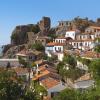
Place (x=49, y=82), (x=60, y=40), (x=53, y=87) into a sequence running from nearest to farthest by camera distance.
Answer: (x=53, y=87), (x=49, y=82), (x=60, y=40)

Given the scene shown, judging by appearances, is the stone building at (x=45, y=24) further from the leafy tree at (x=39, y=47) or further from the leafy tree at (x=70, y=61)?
the leafy tree at (x=70, y=61)

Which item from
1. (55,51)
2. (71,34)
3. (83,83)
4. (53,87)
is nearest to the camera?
(53,87)

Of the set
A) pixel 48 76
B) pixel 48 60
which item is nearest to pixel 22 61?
pixel 48 60

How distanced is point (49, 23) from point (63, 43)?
66.9 ft

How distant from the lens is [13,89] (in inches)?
1096

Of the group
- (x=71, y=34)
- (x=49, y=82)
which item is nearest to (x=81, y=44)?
(x=71, y=34)

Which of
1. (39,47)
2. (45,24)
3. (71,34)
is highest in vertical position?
(45,24)

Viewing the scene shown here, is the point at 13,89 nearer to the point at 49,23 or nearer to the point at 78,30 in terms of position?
the point at 78,30

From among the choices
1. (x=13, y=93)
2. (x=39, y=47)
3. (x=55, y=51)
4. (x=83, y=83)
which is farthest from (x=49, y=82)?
Answer: (x=39, y=47)

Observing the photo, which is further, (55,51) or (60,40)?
(60,40)

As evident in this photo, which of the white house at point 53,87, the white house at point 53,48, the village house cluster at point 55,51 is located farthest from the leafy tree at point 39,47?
the white house at point 53,87

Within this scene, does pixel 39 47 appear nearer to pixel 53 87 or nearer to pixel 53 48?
pixel 53 48

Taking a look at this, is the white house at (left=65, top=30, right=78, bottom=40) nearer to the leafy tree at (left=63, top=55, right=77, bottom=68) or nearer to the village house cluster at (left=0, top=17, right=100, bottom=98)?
the village house cluster at (left=0, top=17, right=100, bottom=98)

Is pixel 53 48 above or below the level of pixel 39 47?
below
